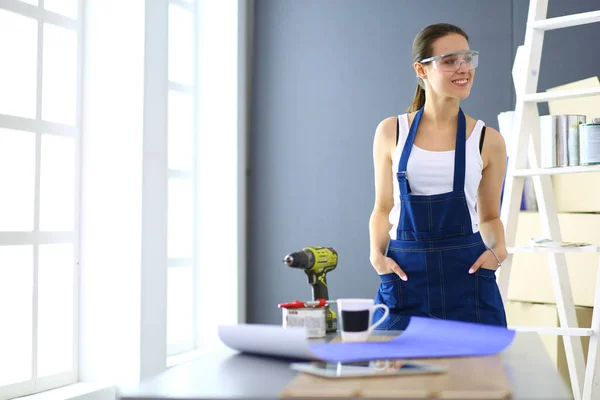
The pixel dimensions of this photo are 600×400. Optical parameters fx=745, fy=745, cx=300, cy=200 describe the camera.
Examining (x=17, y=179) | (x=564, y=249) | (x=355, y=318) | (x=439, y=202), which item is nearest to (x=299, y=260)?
(x=355, y=318)

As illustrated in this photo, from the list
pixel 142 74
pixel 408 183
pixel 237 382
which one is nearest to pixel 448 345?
pixel 237 382

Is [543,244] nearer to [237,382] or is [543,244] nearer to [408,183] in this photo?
[408,183]

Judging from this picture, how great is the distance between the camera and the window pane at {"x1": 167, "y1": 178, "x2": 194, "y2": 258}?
164 inches

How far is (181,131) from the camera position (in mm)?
4250

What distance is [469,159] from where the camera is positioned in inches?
87.8

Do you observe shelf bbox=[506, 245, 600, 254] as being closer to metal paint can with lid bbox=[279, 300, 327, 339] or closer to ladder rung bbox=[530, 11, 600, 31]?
ladder rung bbox=[530, 11, 600, 31]

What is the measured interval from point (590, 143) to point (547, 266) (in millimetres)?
792

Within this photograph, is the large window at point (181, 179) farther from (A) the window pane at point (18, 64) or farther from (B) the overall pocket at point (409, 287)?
(B) the overall pocket at point (409, 287)

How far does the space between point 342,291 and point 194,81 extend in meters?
1.51

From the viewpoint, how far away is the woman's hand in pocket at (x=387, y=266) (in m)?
2.13

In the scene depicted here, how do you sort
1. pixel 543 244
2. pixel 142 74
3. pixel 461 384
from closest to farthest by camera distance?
pixel 461 384 → pixel 543 244 → pixel 142 74

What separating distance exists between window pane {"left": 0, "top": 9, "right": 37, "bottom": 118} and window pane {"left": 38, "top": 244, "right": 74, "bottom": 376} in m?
0.60

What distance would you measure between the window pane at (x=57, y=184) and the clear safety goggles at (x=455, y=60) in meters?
1.76

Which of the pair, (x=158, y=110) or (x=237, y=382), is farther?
(x=158, y=110)
